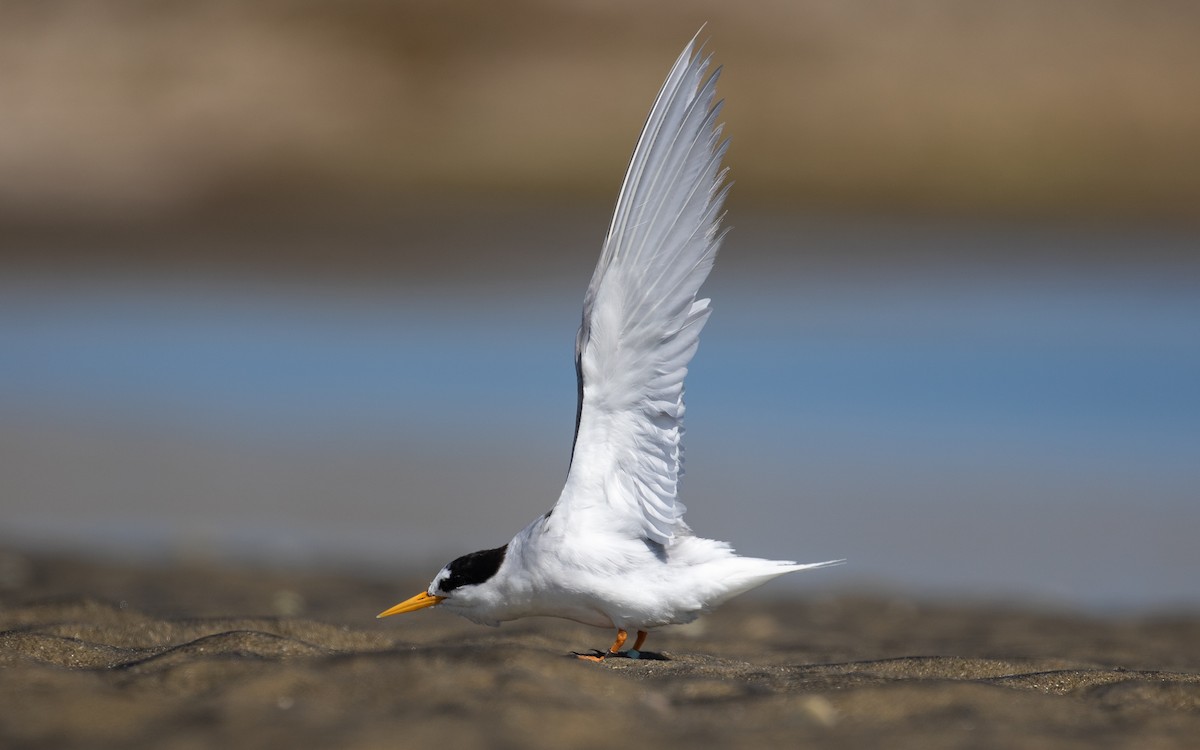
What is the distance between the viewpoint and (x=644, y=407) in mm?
4418

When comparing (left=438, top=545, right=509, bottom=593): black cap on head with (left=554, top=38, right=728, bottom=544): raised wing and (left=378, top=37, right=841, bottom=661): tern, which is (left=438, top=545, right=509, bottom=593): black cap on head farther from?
(left=554, top=38, right=728, bottom=544): raised wing

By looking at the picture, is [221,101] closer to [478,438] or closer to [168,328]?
[478,438]

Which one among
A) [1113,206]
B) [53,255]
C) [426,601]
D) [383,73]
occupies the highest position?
[383,73]

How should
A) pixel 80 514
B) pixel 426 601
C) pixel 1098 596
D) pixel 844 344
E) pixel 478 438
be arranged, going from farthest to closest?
1. pixel 844 344
2. pixel 478 438
3. pixel 80 514
4. pixel 1098 596
5. pixel 426 601

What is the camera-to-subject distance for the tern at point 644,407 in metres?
4.35

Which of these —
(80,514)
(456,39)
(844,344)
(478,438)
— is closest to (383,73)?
(456,39)

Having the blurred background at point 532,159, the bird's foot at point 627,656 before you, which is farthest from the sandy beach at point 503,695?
the blurred background at point 532,159

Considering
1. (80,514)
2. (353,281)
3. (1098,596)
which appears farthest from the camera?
(353,281)

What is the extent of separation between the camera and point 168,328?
65.3 ft

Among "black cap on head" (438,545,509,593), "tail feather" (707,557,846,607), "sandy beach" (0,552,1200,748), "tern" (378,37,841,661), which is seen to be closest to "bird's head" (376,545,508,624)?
"black cap on head" (438,545,509,593)

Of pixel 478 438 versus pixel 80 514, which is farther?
pixel 478 438

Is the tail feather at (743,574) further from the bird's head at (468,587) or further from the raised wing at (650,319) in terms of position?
the bird's head at (468,587)

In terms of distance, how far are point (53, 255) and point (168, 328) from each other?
12.9 feet

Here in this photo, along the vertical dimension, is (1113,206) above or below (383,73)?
below
